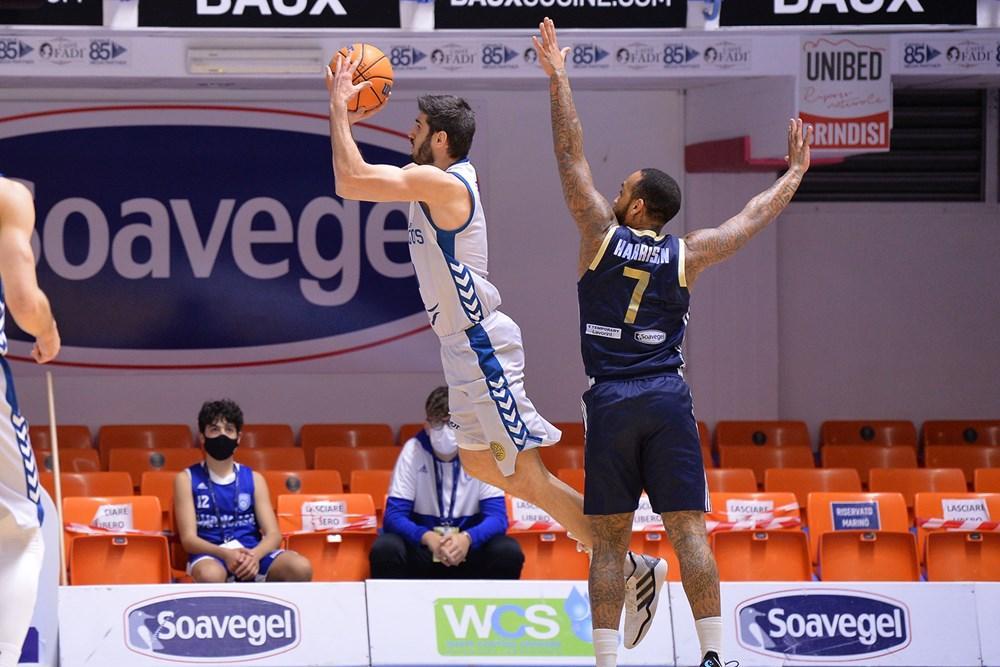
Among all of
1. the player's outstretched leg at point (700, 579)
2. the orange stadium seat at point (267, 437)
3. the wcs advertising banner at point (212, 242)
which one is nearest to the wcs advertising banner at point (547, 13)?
the wcs advertising banner at point (212, 242)

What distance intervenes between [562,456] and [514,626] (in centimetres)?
400

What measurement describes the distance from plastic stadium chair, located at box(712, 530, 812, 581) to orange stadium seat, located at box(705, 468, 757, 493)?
1527 millimetres

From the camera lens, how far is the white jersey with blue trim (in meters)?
5.50

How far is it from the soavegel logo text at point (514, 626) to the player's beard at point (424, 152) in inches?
92.8

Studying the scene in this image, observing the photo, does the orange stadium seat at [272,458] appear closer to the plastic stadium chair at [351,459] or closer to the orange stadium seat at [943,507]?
the plastic stadium chair at [351,459]

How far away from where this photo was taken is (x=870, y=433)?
42.1ft

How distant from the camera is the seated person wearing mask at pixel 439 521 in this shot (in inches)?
312

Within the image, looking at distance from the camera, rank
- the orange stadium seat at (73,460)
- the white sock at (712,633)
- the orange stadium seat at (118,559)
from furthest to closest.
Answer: the orange stadium seat at (73,460)
the orange stadium seat at (118,559)
the white sock at (712,633)

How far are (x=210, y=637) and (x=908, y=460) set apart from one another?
6.41 m

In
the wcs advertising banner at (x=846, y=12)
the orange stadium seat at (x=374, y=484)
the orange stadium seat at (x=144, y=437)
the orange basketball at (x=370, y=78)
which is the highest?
the wcs advertising banner at (x=846, y=12)

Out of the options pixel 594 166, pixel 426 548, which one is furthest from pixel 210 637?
pixel 594 166

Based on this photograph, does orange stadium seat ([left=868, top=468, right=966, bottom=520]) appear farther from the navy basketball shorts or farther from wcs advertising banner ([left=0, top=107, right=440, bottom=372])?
the navy basketball shorts

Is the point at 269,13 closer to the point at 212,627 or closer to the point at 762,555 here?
the point at 212,627

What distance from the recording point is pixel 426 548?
8.02m
